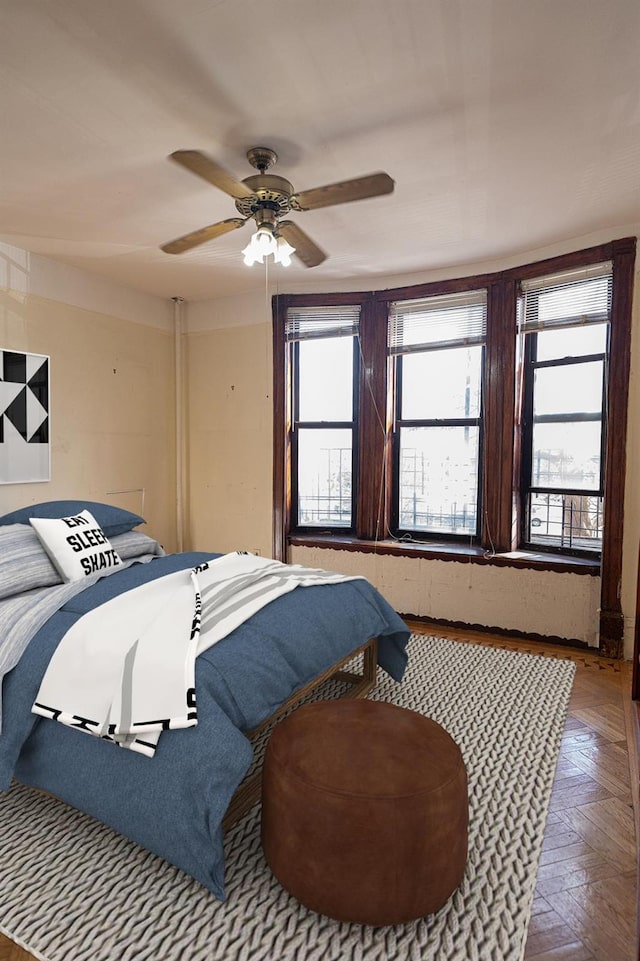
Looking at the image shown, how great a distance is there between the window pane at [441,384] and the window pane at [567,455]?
1.74ft

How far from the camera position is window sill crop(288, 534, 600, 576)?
356 centimetres

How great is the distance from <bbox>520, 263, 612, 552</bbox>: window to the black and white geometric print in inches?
132

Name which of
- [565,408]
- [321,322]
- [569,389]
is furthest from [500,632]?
[321,322]

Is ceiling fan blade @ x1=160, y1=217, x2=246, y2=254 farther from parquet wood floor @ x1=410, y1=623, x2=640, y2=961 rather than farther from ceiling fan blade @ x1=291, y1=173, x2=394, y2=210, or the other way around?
parquet wood floor @ x1=410, y1=623, x2=640, y2=961

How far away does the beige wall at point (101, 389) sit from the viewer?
3.56 metres

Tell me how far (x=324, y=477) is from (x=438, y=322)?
1540mm

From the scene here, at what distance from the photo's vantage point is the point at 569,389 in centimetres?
366

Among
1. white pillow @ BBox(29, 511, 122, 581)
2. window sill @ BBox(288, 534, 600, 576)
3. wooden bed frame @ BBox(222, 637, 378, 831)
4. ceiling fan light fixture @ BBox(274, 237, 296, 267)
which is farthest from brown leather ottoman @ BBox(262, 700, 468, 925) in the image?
window sill @ BBox(288, 534, 600, 576)

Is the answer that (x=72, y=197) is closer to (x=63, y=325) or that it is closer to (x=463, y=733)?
(x=63, y=325)

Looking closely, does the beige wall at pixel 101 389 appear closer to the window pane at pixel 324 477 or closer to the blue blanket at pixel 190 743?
the window pane at pixel 324 477

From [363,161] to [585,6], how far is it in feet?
3.47

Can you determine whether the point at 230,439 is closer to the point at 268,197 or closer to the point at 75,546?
the point at 75,546

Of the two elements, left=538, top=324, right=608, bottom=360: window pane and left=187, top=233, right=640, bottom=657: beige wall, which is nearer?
left=538, top=324, right=608, bottom=360: window pane

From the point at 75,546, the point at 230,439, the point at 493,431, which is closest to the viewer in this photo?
the point at 75,546
